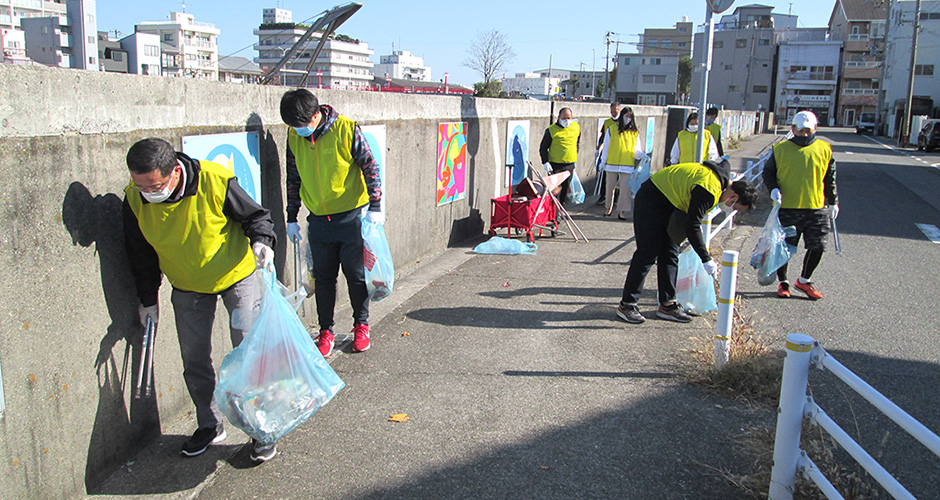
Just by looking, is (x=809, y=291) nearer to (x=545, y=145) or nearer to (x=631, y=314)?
(x=631, y=314)

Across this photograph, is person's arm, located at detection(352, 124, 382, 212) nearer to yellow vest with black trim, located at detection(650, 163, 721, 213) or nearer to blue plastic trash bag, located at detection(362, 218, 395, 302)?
blue plastic trash bag, located at detection(362, 218, 395, 302)

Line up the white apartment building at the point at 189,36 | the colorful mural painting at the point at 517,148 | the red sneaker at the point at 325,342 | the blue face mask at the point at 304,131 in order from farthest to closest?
1. the white apartment building at the point at 189,36
2. the colorful mural painting at the point at 517,148
3. the red sneaker at the point at 325,342
4. the blue face mask at the point at 304,131

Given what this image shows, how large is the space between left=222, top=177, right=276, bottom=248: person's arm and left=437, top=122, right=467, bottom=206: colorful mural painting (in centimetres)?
457

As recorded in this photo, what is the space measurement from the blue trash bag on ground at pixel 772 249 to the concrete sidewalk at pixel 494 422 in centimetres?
80

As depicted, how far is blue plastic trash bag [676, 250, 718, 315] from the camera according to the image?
225 inches

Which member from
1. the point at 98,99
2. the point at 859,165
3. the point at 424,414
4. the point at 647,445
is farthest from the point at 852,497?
the point at 859,165

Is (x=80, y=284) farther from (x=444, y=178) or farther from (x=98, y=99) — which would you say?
(x=444, y=178)

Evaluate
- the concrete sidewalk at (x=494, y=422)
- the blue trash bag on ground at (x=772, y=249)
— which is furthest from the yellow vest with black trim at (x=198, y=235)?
the blue trash bag on ground at (x=772, y=249)

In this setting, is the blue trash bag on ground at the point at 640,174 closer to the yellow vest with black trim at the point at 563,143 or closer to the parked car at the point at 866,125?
the yellow vest with black trim at the point at 563,143

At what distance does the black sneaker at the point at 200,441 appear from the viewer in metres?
3.53

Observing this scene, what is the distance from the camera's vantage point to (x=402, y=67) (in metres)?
154

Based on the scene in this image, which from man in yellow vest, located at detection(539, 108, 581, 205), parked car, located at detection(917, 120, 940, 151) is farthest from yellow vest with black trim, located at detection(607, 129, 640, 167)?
parked car, located at detection(917, 120, 940, 151)

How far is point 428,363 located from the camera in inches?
193

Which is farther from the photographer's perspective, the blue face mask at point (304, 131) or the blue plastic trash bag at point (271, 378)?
the blue face mask at point (304, 131)
